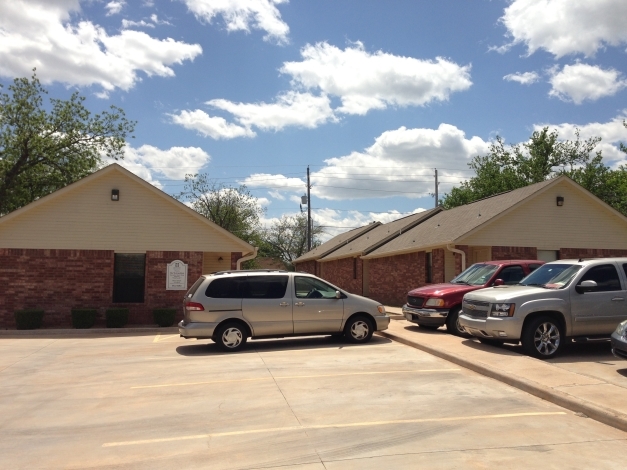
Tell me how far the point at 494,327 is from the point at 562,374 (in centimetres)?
217

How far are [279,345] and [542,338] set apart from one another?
5669mm

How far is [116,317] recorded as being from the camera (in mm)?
18375

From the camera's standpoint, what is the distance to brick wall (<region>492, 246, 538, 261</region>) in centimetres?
2217

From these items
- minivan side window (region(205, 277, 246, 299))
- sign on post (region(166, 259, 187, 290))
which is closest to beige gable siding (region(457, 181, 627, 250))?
sign on post (region(166, 259, 187, 290))

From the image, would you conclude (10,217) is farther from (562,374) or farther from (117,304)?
(562,374)

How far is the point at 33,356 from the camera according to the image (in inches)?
504

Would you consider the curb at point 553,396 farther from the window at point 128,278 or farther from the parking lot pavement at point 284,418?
the window at point 128,278

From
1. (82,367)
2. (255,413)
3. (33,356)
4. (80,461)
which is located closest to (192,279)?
(33,356)

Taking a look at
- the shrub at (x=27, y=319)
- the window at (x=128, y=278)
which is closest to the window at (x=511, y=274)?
the window at (x=128, y=278)

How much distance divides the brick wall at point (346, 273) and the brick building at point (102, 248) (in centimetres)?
1525

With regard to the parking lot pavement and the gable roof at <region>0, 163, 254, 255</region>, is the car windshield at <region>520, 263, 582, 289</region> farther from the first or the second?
the gable roof at <region>0, 163, 254, 255</region>

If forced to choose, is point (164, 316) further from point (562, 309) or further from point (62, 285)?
point (562, 309)

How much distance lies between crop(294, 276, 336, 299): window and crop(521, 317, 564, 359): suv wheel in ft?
13.8

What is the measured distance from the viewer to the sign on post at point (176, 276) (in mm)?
19625
